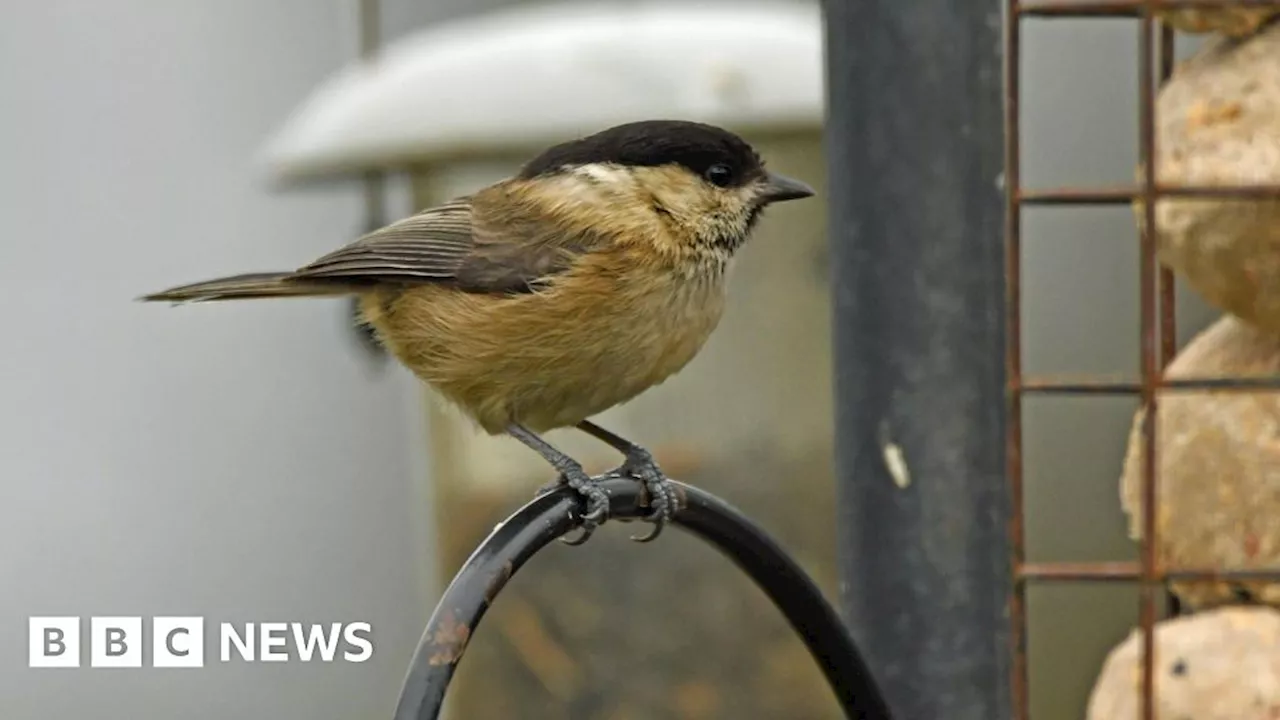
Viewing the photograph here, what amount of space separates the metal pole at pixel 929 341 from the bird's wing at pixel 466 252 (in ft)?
1.44

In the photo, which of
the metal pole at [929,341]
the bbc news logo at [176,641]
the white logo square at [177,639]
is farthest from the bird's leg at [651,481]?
the white logo square at [177,639]

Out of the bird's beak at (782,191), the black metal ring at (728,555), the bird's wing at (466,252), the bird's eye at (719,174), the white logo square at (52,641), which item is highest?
the bird's eye at (719,174)

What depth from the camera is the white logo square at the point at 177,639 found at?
3659 mm

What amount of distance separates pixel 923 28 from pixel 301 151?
1670 millimetres

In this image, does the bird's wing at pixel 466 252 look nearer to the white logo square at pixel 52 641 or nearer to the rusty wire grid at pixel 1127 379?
the rusty wire grid at pixel 1127 379

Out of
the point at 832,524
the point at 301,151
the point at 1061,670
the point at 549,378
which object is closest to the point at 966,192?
the point at 549,378

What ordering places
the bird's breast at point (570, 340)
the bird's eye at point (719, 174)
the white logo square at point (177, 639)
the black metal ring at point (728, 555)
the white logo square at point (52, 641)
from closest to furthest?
the black metal ring at point (728, 555), the bird's breast at point (570, 340), the bird's eye at point (719, 174), the white logo square at point (177, 639), the white logo square at point (52, 641)

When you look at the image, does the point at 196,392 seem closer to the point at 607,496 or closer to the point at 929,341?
the point at 607,496

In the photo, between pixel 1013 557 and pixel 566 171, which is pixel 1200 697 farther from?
pixel 566 171

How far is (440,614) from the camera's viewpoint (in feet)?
5.18

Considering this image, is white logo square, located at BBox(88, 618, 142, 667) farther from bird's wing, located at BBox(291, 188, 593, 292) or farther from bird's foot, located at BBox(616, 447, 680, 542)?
bird's foot, located at BBox(616, 447, 680, 542)

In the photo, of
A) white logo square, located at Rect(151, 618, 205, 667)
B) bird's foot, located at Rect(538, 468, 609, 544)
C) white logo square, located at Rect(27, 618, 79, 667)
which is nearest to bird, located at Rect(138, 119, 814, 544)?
bird's foot, located at Rect(538, 468, 609, 544)

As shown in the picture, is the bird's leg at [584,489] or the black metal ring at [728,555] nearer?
the black metal ring at [728,555]

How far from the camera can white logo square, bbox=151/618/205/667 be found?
12.0 ft
